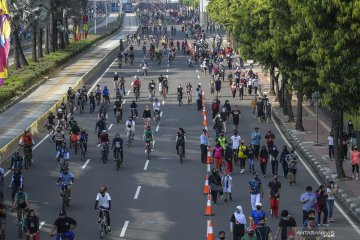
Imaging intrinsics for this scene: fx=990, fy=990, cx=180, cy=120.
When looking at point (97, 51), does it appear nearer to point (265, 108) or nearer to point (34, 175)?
point (265, 108)

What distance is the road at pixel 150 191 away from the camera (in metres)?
27.8

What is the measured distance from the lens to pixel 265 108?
1949 inches

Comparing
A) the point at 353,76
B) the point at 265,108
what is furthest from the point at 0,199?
the point at 265,108

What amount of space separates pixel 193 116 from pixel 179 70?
27084 mm

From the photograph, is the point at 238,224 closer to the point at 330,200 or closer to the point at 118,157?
the point at 330,200

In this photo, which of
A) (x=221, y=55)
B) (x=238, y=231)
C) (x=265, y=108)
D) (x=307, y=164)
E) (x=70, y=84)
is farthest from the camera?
(x=221, y=55)

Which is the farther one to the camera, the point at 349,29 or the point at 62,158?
the point at 62,158

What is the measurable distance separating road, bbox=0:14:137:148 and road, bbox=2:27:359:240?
3840 mm

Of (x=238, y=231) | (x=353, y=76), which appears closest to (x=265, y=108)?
(x=353, y=76)

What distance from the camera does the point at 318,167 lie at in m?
37.2

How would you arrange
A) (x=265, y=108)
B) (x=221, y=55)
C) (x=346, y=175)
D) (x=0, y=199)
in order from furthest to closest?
(x=221, y=55) → (x=265, y=108) → (x=346, y=175) → (x=0, y=199)

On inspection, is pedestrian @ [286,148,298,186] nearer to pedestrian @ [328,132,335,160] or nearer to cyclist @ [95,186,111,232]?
pedestrian @ [328,132,335,160]

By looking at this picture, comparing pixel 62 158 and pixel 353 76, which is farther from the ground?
pixel 353 76

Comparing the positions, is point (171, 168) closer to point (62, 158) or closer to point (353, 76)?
point (62, 158)
